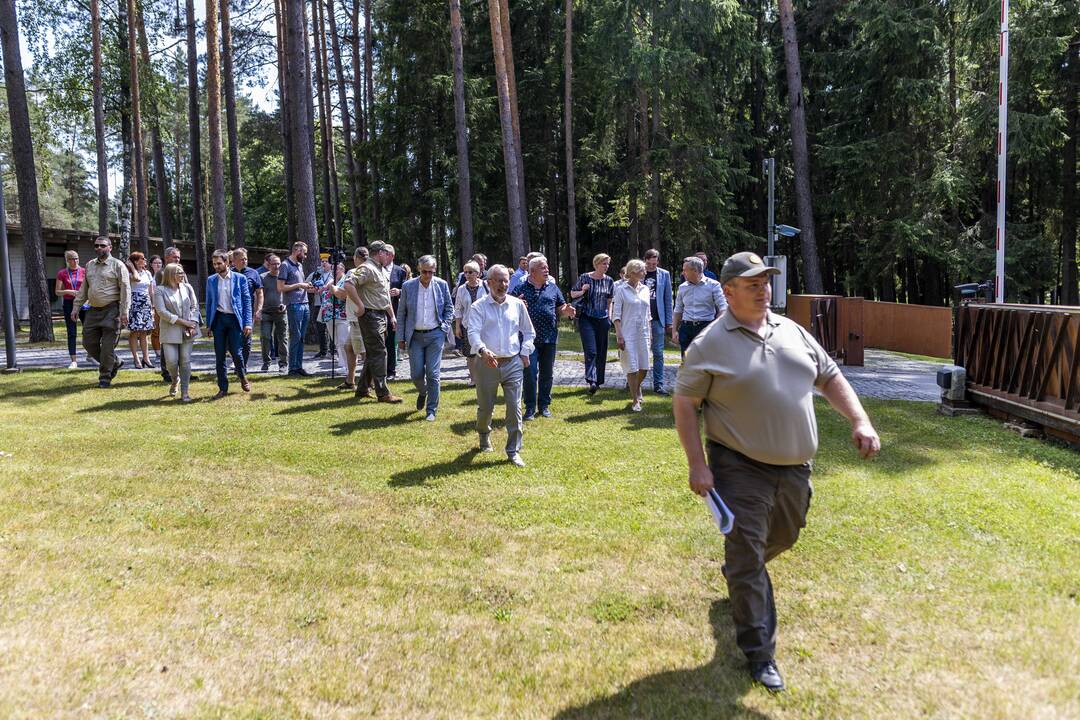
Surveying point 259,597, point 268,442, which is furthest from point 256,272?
point 259,597

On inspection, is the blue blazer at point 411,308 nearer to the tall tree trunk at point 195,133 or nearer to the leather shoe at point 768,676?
the leather shoe at point 768,676

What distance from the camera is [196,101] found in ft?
87.6

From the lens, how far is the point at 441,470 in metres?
7.14

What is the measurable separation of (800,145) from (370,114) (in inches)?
587

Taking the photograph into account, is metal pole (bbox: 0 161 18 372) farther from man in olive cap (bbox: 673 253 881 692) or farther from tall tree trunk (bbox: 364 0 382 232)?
tall tree trunk (bbox: 364 0 382 232)

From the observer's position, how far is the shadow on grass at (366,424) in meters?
8.80

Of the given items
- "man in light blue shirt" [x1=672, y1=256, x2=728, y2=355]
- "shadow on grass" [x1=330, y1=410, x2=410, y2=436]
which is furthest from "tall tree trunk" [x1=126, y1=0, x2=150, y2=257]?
"man in light blue shirt" [x1=672, y1=256, x2=728, y2=355]

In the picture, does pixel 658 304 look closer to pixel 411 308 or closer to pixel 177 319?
pixel 411 308

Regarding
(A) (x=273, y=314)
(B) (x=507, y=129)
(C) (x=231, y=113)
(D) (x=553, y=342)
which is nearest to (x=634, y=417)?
(D) (x=553, y=342)

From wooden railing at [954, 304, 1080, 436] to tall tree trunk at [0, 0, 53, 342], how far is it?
62.0ft

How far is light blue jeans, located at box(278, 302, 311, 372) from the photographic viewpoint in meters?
12.5

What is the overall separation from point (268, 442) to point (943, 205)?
2206 centimetres

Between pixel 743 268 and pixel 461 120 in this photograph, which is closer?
pixel 743 268

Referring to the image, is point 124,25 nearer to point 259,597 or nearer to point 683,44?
point 683,44
